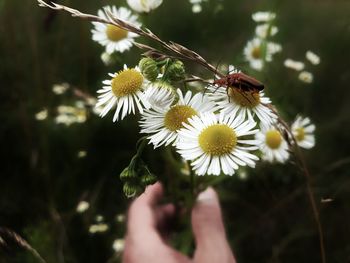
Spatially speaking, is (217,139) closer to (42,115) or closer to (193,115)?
(193,115)

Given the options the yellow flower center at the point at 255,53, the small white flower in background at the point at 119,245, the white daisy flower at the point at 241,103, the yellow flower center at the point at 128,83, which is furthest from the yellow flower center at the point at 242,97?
the yellow flower center at the point at 255,53

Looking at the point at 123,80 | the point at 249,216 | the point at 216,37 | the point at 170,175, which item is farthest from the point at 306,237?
the point at 123,80

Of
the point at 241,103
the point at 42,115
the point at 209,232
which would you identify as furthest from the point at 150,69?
the point at 42,115

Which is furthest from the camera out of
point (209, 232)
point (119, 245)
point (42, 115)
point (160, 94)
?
point (42, 115)

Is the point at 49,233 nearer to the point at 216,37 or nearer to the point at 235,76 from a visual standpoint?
the point at 235,76

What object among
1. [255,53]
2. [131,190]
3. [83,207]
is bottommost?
[131,190]
